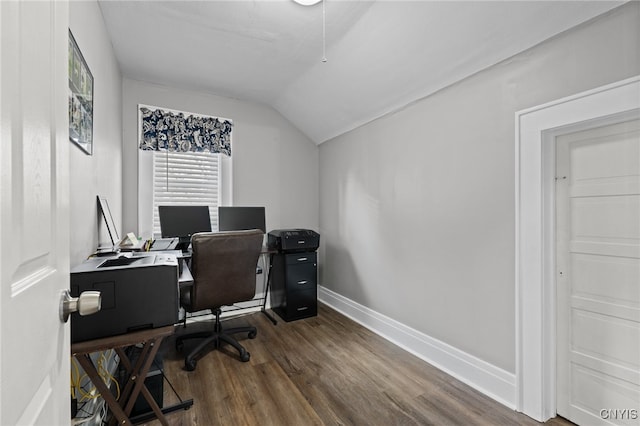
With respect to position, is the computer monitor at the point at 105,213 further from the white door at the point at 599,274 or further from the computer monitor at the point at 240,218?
the white door at the point at 599,274

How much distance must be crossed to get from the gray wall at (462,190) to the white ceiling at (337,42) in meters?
0.14

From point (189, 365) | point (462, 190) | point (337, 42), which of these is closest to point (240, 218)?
point (189, 365)

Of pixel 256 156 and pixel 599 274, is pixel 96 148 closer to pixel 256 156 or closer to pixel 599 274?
pixel 256 156

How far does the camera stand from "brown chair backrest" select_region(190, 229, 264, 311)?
7.04ft

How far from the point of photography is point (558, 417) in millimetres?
1649

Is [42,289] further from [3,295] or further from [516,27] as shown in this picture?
[516,27]

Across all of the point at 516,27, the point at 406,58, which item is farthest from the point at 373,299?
the point at 516,27

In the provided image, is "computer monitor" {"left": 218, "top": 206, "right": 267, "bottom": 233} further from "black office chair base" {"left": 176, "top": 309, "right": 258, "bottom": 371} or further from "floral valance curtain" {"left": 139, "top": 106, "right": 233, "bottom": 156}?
"black office chair base" {"left": 176, "top": 309, "right": 258, "bottom": 371}

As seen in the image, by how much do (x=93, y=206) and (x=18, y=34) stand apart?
165cm

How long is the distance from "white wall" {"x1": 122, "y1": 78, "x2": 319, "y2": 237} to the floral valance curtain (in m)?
0.10

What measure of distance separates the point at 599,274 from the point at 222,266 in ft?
7.95

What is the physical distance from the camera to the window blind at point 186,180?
117 inches

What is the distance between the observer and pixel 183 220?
283 centimetres

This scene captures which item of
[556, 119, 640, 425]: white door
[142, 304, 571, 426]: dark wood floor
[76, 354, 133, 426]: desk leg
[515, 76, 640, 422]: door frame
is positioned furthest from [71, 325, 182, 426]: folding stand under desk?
[556, 119, 640, 425]: white door
